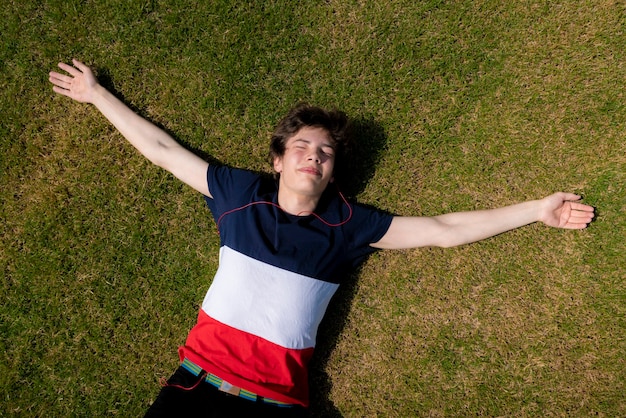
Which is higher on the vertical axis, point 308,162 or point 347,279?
point 308,162

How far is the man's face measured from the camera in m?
3.39

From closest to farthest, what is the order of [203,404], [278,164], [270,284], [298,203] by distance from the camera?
[203,404] < [270,284] < [298,203] < [278,164]

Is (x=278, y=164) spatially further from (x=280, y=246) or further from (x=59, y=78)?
(x=59, y=78)

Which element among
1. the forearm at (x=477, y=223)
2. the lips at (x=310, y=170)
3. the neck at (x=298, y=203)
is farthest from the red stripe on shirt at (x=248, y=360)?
the forearm at (x=477, y=223)

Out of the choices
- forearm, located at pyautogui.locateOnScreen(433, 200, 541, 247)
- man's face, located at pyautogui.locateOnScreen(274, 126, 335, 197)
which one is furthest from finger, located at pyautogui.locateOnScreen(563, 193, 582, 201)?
man's face, located at pyautogui.locateOnScreen(274, 126, 335, 197)

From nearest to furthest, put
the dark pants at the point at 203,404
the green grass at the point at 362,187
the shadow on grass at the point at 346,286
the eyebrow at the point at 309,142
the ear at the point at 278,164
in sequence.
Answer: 1. the dark pants at the point at 203,404
2. the eyebrow at the point at 309,142
3. the ear at the point at 278,164
4. the green grass at the point at 362,187
5. the shadow on grass at the point at 346,286

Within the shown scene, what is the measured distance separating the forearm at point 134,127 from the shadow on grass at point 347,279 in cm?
162

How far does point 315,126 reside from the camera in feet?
12.0

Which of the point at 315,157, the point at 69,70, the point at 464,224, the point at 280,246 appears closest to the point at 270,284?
the point at 280,246

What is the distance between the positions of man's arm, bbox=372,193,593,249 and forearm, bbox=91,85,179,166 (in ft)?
6.79

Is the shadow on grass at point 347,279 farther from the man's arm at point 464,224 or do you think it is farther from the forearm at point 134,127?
the forearm at point 134,127

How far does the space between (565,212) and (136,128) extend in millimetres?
3893

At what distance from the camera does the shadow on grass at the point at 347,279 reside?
4.06 meters

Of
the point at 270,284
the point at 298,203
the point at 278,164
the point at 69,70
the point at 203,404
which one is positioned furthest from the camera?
the point at 69,70
